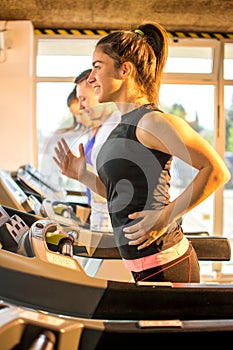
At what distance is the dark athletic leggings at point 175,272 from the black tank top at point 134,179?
2.3 inches

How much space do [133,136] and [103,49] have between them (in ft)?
1.18

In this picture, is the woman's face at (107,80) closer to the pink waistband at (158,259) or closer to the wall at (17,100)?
the pink waistband at (158,259)

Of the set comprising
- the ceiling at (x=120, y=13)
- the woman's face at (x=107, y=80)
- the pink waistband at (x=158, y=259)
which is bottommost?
the pink waistband at (x=158, y=259)

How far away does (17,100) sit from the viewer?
507 centimetres

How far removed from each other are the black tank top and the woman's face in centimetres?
10

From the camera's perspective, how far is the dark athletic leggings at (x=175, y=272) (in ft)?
5.03

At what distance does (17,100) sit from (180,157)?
389 centimetres

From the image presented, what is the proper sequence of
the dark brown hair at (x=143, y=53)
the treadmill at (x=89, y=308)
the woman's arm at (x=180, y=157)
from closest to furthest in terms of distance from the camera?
1. the treadmill at (x=89, y=308)
2. the woman's arm at (x=180, y=157)
3. the dark brown hair at (x=143, y=53)

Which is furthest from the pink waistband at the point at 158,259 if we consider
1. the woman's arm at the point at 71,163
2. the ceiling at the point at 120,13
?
the ceiling at the point at 120,13

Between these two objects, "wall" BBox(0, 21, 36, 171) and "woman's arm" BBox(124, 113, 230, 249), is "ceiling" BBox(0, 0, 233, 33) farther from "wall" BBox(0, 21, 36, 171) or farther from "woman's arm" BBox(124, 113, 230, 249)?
"woman's arm" BBox(124, 113, 230, 249)

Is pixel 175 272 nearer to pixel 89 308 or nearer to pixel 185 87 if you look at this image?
pixel 89 308

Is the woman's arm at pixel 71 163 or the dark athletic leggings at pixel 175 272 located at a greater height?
the woman's arm at pixel 71 163

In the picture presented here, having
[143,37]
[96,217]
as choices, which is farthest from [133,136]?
[96,217]

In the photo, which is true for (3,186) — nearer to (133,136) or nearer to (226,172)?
(133,136)
